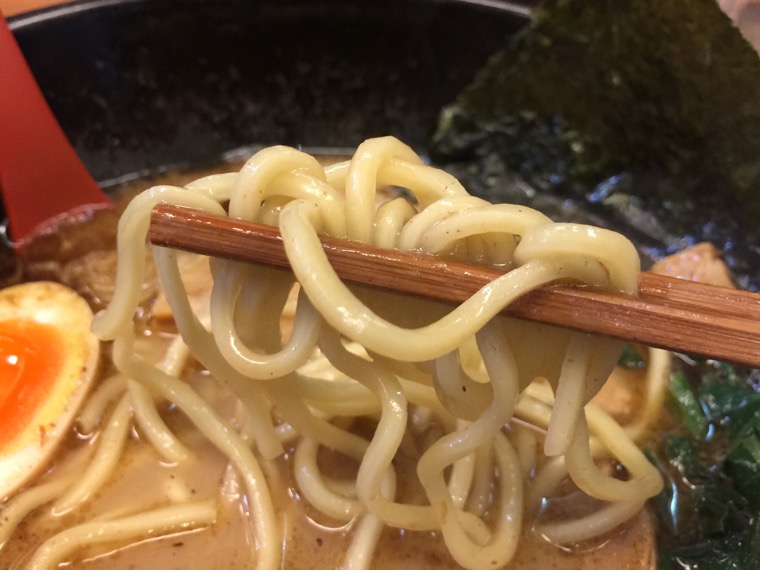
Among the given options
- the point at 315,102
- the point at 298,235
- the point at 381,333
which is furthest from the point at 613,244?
the point at 315,102

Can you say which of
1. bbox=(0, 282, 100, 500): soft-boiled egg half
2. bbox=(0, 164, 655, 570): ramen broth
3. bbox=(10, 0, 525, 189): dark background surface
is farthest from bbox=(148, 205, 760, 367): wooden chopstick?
bbox=(10, 0, 525, 189): dark background surface

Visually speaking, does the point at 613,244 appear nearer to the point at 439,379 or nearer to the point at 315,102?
the point at 439,379

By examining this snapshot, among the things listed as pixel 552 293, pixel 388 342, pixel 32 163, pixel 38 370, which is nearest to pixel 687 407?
pixel 552 293

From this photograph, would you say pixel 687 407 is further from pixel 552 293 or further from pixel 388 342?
pixel 388 342

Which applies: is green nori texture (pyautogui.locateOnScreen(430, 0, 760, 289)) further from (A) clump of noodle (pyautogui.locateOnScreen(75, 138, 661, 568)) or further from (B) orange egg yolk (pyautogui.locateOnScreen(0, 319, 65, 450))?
(B) orange egg yolk (pyautogui.locateOnScreen(0, 319, 65, 450))

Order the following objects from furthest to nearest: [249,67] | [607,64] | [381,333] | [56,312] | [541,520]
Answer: [249,67] < [607,64] < [56,312] < [541,520] < [381,333]

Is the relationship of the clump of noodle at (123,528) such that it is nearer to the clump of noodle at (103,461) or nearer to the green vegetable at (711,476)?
the clump of noodle at (103,461)

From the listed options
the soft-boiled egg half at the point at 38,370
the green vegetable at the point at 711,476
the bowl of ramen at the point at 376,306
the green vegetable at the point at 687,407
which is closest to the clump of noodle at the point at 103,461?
the bowl of ramen at the point at 376,306

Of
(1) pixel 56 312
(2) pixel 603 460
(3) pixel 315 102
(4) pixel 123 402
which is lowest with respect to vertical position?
(2) pixel 603 460
